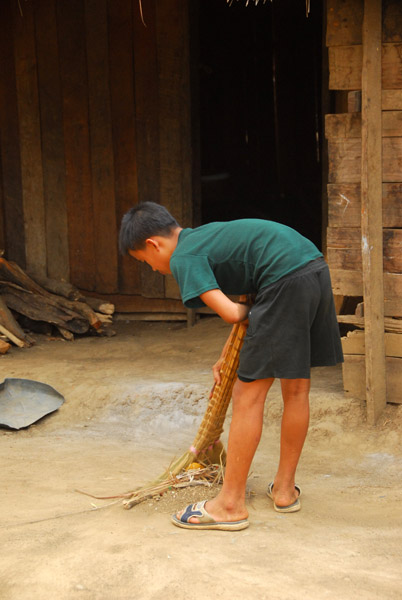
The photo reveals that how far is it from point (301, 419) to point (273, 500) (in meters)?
0.44

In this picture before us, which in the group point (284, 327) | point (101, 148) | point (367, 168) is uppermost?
point (101, 148)

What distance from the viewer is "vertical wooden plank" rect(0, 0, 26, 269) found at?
6434 mm

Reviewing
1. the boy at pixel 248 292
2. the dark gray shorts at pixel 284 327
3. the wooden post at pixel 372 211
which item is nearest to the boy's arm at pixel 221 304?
the boy at pixel 248 292

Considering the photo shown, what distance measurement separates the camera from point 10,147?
6.67 m

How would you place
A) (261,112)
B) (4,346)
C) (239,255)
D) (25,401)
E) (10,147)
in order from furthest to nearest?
(261,112) < (10,147) < (4,346) < (25,401) < (239,255)

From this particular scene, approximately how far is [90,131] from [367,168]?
3261 mm

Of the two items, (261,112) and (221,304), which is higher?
(261,112)

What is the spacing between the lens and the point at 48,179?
6641mm

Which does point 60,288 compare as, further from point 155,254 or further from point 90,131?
point 155,254

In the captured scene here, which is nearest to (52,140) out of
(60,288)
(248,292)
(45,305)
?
(60,288)

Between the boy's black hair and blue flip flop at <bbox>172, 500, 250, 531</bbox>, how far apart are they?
1049 millimetres

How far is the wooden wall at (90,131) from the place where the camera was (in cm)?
612

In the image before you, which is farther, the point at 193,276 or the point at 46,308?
the point at 46,308

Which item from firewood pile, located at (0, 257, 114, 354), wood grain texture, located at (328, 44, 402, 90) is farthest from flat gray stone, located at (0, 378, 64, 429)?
wood grain texture, located at (328, 44, 402, 90)
